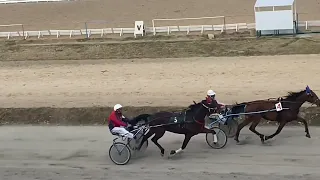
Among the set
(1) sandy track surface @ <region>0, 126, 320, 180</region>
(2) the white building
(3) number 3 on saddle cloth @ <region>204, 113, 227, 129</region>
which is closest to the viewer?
(1) sandy track surface @ <region>0, 126, 320, 180</region>

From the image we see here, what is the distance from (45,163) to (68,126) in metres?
2.54

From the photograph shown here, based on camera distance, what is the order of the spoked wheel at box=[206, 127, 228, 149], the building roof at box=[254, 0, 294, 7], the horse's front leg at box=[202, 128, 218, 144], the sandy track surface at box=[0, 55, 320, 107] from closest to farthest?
the horse's front leg at box=[202, 128, 218, 144]
the spoked wheel at box=[206, 127, 228, 149]
the sandy track surface at box=[0, 55, 320, 107]
the building roof at box=[254, 0, 294, 7]

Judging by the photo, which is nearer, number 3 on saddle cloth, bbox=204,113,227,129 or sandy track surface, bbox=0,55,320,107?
number 3 on saddle cloth, bbox=204,113,227,129

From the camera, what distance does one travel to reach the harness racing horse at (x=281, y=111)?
10.0 metres

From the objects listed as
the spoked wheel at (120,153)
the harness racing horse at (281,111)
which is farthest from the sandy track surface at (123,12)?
the spoked wheel at (120,153)

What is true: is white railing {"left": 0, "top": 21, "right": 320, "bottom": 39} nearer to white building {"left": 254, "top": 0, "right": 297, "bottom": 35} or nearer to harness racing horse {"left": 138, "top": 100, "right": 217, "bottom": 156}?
white building {"left": 254, "top": 0, "right": 297, "bottom": 35}

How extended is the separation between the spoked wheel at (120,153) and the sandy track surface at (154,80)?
14.1 feet

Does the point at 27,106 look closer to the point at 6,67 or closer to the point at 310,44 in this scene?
the point at 6,67

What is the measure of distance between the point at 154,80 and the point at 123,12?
19.4 m

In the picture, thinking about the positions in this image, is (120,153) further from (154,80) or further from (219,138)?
(154,80)

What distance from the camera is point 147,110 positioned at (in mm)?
12953

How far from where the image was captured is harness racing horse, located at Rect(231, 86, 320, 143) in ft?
32.8

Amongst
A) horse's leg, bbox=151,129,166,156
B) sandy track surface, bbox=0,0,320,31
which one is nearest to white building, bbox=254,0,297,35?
sandy track surface, bbox=0,0,320,31

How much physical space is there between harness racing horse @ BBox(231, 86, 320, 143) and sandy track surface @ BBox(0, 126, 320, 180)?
0.37 m
